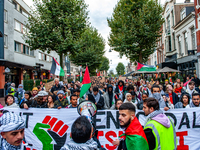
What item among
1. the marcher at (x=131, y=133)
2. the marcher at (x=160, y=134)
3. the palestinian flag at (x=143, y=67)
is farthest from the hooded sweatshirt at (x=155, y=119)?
the palestinian flag at (x=143, y=67)

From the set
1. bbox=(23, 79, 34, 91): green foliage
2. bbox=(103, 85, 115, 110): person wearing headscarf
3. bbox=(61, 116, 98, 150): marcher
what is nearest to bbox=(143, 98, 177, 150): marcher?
bbox=(61, 116, 98, 150): marcher

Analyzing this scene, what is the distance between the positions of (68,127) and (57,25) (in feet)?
45.5

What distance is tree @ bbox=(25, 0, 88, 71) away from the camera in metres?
15.9

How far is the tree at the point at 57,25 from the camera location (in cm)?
1589

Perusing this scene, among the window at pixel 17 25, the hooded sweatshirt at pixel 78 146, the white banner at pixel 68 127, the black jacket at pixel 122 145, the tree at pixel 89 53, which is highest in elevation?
the window at pixel 17 25

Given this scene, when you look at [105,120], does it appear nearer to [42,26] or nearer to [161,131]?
[161,131]

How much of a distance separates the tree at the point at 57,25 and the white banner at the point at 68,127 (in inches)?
476

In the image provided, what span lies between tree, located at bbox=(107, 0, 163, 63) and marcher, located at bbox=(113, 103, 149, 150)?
62.7ft

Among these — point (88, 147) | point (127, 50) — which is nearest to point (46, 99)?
point (88, 147)

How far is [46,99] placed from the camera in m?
5.55

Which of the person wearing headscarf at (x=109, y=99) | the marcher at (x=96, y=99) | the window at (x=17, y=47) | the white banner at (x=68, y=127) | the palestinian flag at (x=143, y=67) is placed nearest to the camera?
the white banner at (x=68, y=127)

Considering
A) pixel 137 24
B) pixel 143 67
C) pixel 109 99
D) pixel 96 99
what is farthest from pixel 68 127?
pixel 137 24

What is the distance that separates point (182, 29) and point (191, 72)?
6394 millimetres

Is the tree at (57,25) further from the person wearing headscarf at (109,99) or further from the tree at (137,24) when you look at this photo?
the person wearing headscarf at (109,99)
